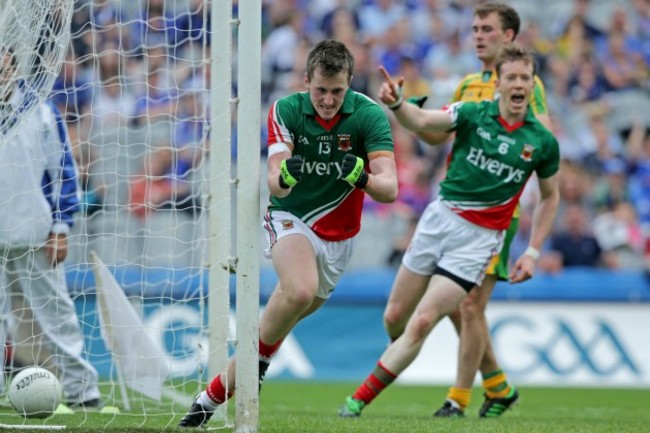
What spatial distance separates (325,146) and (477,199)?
2.04 metres

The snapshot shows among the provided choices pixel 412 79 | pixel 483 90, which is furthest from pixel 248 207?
pixel 412 79

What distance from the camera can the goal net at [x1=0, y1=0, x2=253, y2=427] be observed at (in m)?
7.09

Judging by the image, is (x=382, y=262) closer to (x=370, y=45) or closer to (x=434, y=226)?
(x=370, y=45)

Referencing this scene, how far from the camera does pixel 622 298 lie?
1303cm

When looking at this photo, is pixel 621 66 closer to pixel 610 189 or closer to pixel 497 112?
pixel 610 189

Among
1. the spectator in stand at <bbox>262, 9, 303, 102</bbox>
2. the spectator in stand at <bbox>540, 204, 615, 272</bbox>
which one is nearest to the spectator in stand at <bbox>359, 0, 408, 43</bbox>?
the spectator in stand at <bbox>262, 9, 303, 102</bbox>

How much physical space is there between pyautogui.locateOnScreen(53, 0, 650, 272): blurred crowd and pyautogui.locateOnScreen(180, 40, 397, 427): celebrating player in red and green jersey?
6638mm

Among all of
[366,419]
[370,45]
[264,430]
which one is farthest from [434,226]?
[370,45]

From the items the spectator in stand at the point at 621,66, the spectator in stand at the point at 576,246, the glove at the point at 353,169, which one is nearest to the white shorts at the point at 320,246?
the glove at the point at 353,169

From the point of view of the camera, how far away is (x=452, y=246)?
26.2 feet

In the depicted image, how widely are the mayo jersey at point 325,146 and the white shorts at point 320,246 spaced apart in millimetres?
40

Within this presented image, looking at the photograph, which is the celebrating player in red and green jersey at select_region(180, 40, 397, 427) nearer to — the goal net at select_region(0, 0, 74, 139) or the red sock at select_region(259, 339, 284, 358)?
the red sock at select_region(259, 339, 284, 358)

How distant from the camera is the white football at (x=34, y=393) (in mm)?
6688

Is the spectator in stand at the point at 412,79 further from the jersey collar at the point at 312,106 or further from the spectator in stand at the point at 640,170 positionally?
the jersey collar at the point at 312,106
